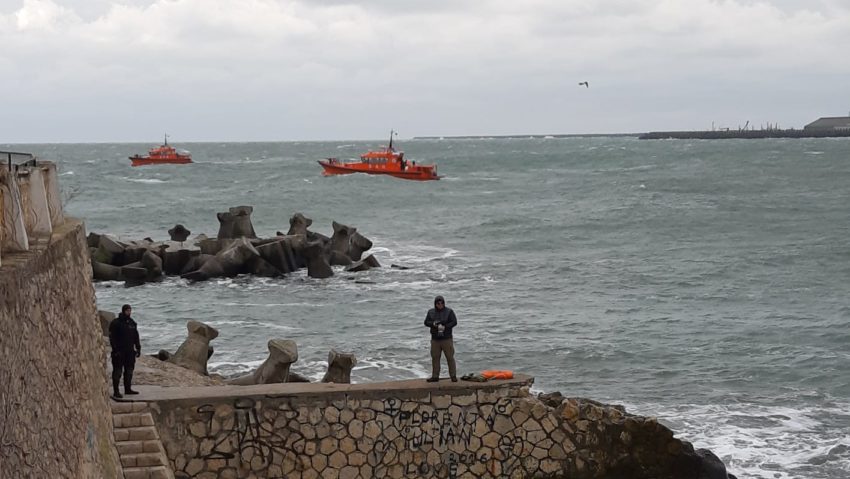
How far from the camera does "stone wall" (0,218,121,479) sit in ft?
21.7

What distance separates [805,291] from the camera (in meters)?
30.6

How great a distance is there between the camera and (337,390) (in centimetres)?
1172

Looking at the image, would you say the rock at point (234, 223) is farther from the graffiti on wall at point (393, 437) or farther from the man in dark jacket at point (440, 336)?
the graffiti on wall at point (393, 437)

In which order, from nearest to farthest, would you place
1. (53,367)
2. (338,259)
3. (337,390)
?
(53,367) < (337,390) < (338,259)

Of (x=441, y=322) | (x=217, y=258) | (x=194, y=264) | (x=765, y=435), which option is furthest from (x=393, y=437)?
(x=194, y=264)

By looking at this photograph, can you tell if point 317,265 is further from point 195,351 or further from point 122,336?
point 122,336

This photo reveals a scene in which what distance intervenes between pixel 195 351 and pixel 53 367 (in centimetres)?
872

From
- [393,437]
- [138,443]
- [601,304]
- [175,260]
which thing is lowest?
[601,304]

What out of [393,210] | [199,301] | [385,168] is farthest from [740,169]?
[199,301]

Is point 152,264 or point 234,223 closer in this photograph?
point 152,264

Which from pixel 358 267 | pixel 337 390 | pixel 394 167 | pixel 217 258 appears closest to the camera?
pixel 337 390

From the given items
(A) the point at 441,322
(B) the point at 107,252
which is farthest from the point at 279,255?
(A) the point at 441,322

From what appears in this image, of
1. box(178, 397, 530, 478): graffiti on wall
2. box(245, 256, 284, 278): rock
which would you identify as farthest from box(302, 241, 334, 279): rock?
box(178, 397, 530, 478): graffiti on wall

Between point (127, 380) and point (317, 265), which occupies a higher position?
point (127, 380)
